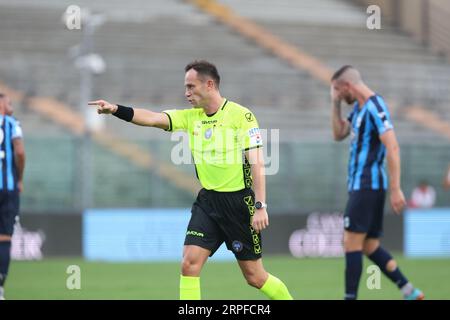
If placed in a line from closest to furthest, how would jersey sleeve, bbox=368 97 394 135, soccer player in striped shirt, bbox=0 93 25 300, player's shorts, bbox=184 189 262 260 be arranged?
player's shorts, bbox=184 189 262 260
jersey sleeve, bbox=368 97 394 135
soccer player in striped shirt, bbox=0 93 25 300

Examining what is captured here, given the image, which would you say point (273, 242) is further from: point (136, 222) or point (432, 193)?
point (432, 193)

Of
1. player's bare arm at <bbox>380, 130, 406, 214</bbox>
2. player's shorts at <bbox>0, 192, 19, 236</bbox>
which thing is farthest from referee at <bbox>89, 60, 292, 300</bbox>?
player's shorts at <bbox>0, 192, 19, 236</bbox>

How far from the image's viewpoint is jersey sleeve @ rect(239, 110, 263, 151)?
24.4ft

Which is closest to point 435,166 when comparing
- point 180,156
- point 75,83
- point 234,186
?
point 180,156

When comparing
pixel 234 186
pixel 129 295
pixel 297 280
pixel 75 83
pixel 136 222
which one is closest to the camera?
pixel 234 186

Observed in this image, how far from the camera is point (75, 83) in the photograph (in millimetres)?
23047

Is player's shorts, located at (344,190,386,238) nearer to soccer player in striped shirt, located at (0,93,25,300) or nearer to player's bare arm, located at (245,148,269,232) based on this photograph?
player's bare arm, located at (245,148,269,232)

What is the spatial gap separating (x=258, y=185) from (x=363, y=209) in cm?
198

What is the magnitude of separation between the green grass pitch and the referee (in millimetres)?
2845

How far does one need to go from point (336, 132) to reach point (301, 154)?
9276 millimetres

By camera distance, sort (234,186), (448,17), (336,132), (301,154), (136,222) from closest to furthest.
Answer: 1. (234,186)
2. (336,132)
3. (136,222)
4. (301,154)
5. (448,17)

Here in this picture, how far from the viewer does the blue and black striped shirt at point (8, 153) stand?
9.97 m

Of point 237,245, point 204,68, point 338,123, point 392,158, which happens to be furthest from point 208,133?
point 338,123

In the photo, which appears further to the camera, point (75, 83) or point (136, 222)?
point (75, 83)
